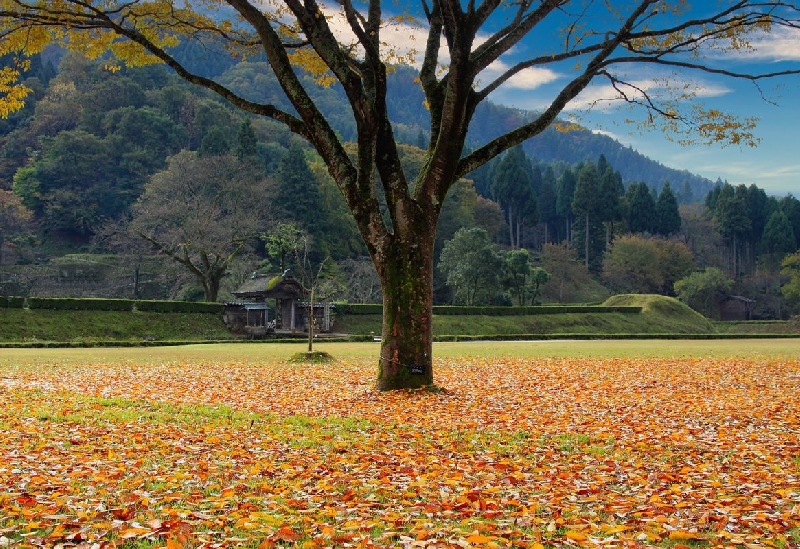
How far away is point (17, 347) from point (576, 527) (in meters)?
29.9

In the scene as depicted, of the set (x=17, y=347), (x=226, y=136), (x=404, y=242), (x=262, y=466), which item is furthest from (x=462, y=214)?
(x=262, y=466)

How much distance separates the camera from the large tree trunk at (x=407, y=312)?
10891 millimetres

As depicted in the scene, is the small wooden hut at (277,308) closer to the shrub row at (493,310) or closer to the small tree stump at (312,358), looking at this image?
the shrub row at (493,310)

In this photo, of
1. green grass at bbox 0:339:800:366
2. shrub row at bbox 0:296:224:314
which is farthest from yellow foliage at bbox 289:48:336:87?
shrub row at bbox 0:296:224:314

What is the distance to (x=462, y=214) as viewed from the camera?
72750mm

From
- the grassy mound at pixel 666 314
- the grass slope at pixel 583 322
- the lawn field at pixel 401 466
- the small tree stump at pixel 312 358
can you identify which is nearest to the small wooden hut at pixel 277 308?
the grass slope at pixel 583 322

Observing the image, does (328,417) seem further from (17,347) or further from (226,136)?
(226,136)

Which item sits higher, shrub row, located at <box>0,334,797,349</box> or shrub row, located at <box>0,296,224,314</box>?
shrub row, located at <box>0,296,224,314</box>

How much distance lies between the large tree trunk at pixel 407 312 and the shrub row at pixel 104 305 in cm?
3123

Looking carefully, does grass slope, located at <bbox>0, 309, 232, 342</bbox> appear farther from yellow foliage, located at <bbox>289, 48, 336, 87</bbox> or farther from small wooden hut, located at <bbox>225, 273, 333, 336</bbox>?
yellow foliage, located at <bbox>289, 48, 336, 87</bbox>

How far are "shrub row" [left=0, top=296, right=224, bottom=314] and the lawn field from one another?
89.2 ft

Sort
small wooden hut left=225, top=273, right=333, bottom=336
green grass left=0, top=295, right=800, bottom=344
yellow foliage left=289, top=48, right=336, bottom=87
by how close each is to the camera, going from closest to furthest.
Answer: yellow foliage left=289, top=48, right=336, bottom=87 < green grass left=0, top=295, right=800, bottom=344 < small wooden hut left=225, top=273, right=333, bottom=336

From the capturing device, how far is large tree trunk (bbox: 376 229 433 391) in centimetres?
1089

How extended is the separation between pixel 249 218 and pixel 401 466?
140 feet
